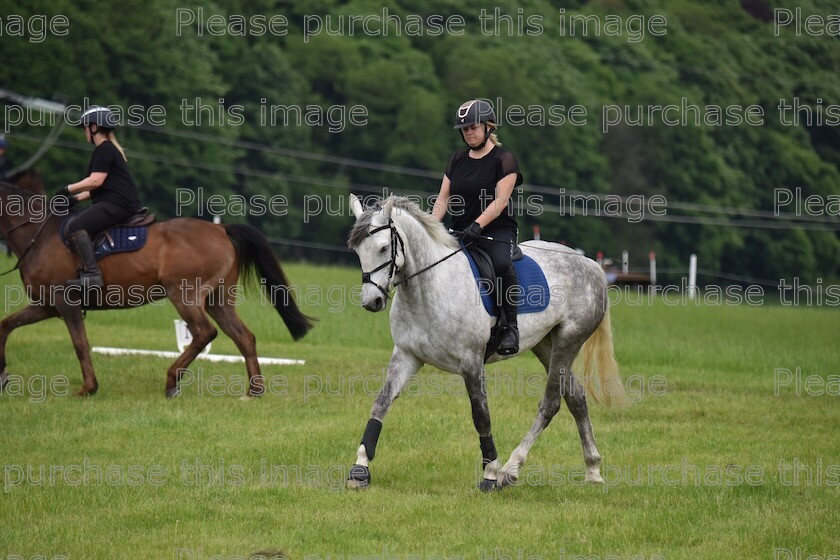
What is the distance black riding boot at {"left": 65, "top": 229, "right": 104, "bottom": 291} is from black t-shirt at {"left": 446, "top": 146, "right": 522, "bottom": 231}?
5.64 m

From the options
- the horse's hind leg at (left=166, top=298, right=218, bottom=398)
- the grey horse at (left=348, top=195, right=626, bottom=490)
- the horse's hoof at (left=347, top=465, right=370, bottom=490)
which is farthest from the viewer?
the horse's hind leg at (left=166, top=298, right=218, bottom=398)

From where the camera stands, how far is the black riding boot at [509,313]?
983 centimetres

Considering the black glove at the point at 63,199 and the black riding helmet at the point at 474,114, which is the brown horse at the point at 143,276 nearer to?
the black glove at the point at 63,199

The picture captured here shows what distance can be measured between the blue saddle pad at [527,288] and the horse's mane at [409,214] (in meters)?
0.34

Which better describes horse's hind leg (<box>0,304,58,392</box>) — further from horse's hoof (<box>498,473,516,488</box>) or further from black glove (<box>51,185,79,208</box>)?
horse's hoof (<box>498,473,516,488</box>)

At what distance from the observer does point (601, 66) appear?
82.7 metres

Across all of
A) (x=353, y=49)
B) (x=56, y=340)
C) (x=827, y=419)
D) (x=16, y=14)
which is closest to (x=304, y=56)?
(x=353, y=49)

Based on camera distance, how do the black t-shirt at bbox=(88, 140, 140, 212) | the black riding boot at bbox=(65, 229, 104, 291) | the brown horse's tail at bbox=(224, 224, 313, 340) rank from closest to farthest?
the black t-shirt at bbox=(88, 140, 140, 212), the black riding boot at bbox=(65, 229, 104, 291), the brown horse's tail at bbox=(224, 224, 313, 340)

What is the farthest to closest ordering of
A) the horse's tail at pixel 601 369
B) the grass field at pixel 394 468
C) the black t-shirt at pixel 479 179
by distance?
1. the horse's tail at pixel 601 369
2. the black t-shirt at pixel 479 179
3. the grass field at pixel 394 468

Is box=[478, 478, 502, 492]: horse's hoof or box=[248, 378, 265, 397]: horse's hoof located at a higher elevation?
box=[248, 378, 265, 397]: horse's hoof

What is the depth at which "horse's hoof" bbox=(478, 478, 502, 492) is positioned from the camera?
9.62 metres

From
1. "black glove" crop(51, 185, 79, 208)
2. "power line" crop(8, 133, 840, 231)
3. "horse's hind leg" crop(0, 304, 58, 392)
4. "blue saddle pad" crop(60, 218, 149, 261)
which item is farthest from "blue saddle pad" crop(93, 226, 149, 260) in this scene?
"power line" crop(8, 133, 840, 231)

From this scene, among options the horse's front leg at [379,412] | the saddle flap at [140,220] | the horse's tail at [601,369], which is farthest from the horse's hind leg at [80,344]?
the horse's tail at [601,369]

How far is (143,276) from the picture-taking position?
47.4 feet
